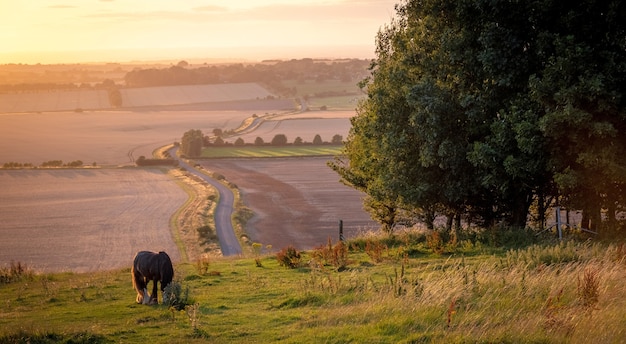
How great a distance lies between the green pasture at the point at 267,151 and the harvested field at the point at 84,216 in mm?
17382

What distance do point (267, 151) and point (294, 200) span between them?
148ft

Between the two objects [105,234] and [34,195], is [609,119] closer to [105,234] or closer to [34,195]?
[105,234]

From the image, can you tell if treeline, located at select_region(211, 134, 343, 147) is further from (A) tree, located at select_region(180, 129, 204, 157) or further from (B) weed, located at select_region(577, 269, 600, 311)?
(B) weed, located at select_region(577, 269, 600, 311)

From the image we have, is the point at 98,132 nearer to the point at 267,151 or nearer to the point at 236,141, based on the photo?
the point at 236,141

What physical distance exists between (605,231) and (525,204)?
4323 millimetres

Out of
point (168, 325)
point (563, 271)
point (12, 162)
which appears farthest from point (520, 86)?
point (12, 162)

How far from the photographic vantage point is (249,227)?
2309 inches

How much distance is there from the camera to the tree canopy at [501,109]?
22531mm

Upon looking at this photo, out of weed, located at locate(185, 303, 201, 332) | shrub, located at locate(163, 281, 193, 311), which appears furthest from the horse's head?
weed, located at locate(185, 303, 201, 332)

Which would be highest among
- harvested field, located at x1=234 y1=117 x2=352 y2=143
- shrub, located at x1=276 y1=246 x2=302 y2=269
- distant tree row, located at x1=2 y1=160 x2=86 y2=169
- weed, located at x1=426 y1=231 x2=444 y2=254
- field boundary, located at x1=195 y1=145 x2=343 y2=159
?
harvested field, located at x1=234 y1=117 x2=352 y2=143

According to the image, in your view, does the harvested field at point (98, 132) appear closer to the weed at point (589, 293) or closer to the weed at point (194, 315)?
the weed at point (194, 315)

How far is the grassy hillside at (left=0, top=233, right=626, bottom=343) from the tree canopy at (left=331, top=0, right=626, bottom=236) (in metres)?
4.70

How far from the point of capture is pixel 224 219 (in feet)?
200

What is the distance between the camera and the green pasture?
11131 cm
